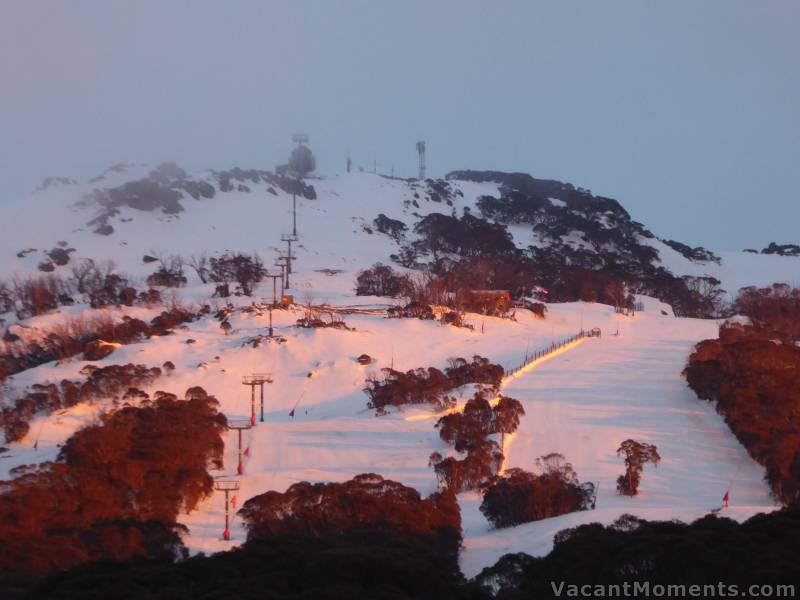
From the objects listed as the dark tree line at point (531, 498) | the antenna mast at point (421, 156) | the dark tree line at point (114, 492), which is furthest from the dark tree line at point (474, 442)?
the antenna mast at point (421, 156)

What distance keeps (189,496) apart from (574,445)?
12.6 metres

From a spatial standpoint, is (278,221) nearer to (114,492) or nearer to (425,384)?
(425,384)

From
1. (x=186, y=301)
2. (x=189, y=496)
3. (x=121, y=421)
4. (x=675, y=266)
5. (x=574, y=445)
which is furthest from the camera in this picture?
(x=675, y=266)

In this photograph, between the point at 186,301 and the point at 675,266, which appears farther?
the point at 675,266

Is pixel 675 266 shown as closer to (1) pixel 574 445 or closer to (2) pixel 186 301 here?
(2) pixel 186 301

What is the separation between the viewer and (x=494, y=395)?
29.6 metres

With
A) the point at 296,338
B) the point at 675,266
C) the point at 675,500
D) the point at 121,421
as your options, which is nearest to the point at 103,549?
the point at 121,421

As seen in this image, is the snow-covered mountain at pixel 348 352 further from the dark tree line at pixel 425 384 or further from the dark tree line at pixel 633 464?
the dark tree line at pixel 425 384

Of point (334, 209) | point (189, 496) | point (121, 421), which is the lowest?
point (189, 496)

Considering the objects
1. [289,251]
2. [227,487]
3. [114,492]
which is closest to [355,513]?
[227,487]

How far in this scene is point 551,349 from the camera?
40.3 meters

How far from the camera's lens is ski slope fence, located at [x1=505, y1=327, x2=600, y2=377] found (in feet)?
116

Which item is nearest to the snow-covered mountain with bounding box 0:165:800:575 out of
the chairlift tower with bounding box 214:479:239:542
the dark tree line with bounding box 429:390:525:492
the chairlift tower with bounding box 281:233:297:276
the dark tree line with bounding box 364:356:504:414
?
the chairlift tower with bounding box 214:479:239:542

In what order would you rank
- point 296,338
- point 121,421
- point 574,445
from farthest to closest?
point 296,338
point 574,445
point 121,421
